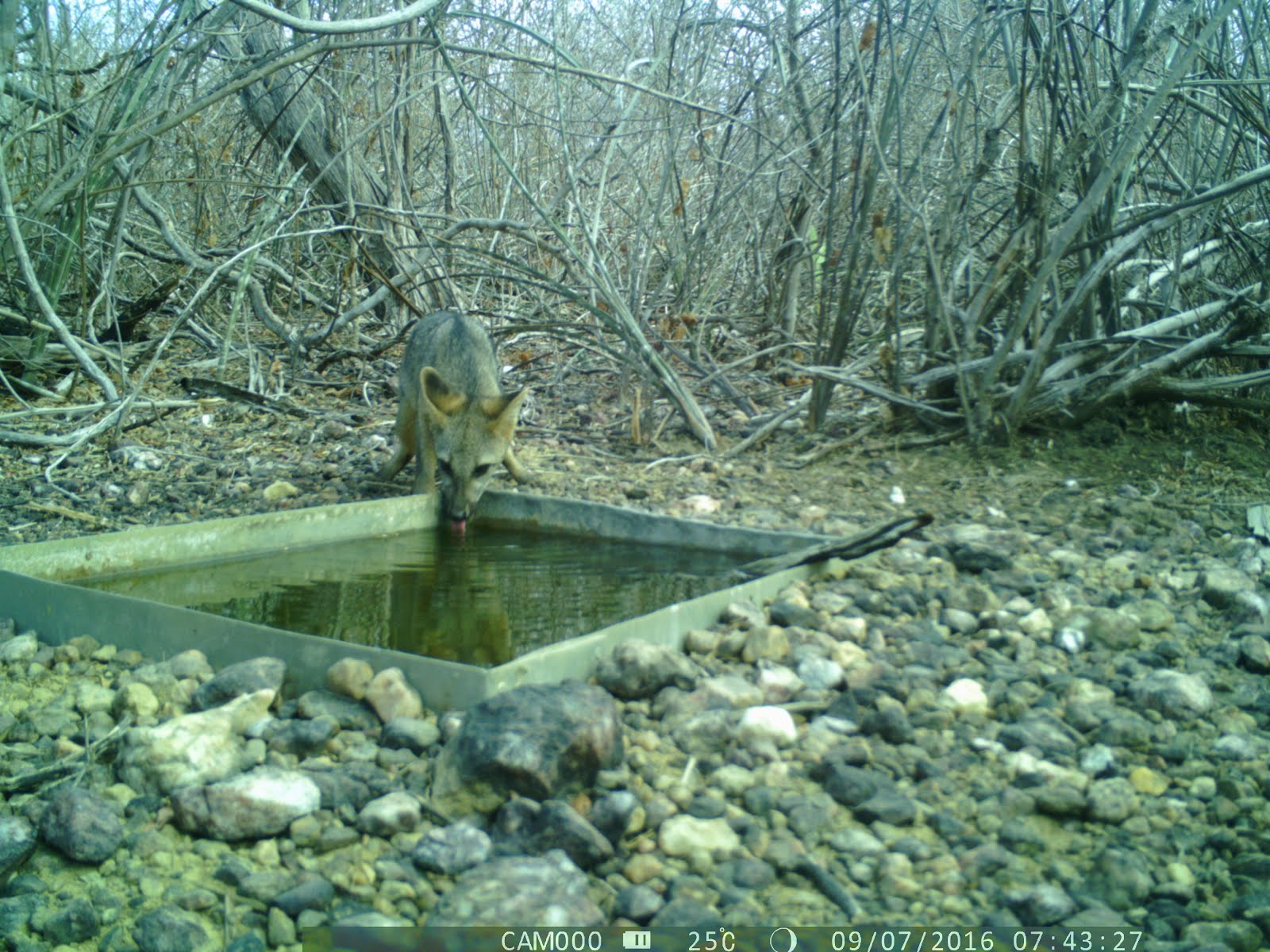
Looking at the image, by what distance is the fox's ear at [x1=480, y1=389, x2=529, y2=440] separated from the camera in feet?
21.7

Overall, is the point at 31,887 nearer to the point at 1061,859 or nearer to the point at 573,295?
the point at 1061,859

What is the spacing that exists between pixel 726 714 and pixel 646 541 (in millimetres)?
2243

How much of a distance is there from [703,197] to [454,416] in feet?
10.7

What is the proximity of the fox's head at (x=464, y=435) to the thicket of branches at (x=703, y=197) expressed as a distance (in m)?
0.91

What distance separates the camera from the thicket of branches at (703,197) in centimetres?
604

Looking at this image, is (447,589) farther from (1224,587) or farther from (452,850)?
(1224,587)

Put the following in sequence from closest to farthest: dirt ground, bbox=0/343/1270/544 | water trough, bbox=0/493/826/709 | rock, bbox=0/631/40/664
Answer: water trough, bbox=0/493/826/709, rock, bbox=0/631/40/664, dirt ground, bbox=0/343/1270/544

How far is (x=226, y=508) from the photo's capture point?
6.25 meters

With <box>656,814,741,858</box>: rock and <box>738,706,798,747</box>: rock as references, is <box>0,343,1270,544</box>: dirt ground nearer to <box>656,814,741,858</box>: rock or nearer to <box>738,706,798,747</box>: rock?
<box>738,706,798,747</box>: rock

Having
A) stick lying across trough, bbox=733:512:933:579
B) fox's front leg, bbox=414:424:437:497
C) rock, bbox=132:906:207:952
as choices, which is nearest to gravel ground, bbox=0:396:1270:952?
rock, bbox=132:906:207:952

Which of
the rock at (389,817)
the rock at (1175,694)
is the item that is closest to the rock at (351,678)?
the rock at (389,817)

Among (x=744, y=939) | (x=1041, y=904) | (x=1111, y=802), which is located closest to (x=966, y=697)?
(x=1111, y=802)

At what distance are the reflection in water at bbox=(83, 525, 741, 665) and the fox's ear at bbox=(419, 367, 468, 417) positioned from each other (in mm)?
1250

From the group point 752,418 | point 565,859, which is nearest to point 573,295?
point 752,418
